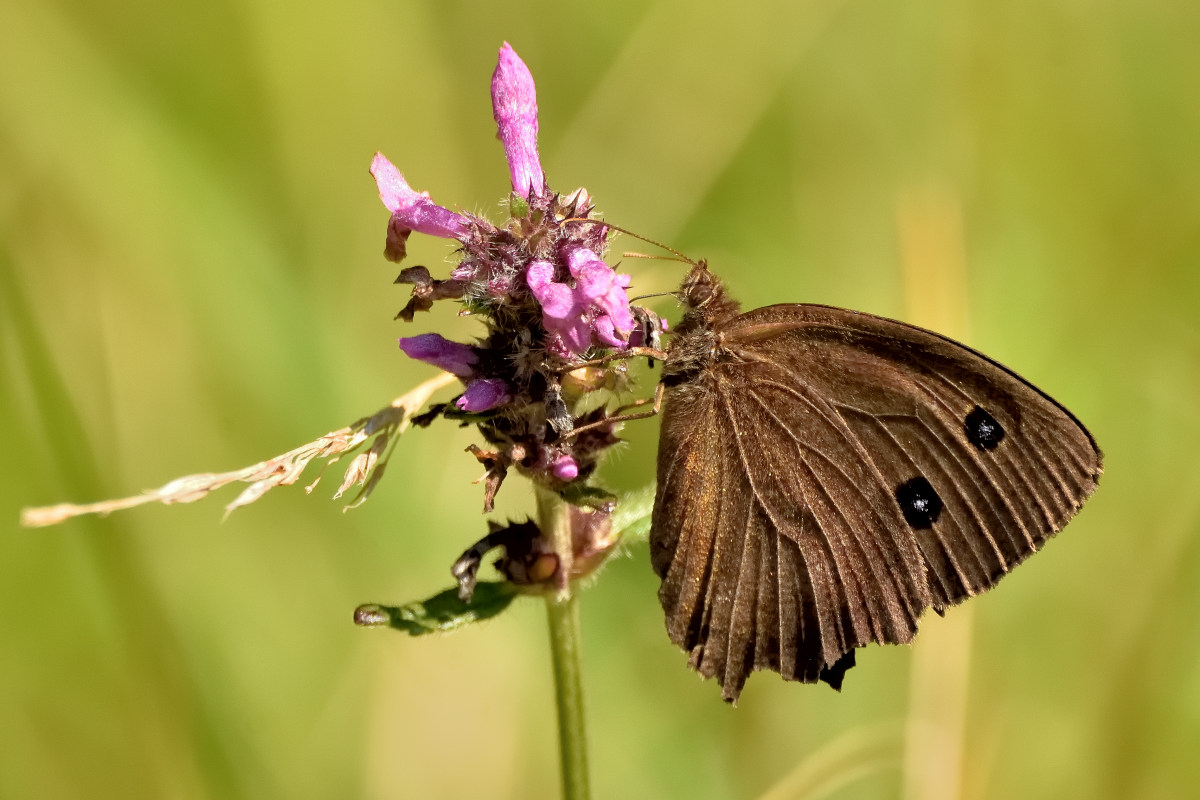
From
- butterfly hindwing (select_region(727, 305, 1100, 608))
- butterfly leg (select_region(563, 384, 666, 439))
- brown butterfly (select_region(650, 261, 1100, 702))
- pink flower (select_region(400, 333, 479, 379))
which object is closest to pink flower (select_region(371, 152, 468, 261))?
pink flower (select_region(400, 333, 479, 379))

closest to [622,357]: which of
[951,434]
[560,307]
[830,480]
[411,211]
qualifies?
[560,307]

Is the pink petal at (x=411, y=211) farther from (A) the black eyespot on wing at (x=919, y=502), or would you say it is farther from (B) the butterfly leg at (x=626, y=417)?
(A) the black eyespot on wing at (x=919, y=502)

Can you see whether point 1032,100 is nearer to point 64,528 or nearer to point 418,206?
point 418,206

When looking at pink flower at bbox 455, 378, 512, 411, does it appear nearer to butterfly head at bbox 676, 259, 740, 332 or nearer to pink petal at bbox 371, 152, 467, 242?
pink petal at bbox 371, 152, 467, 242

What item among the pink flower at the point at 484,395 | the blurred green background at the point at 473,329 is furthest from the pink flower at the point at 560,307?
the blurred green background at the point at 473,329

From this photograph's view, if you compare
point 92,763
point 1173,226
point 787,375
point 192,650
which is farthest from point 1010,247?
point 92,763

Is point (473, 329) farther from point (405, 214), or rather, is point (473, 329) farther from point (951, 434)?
point (951, 434)
